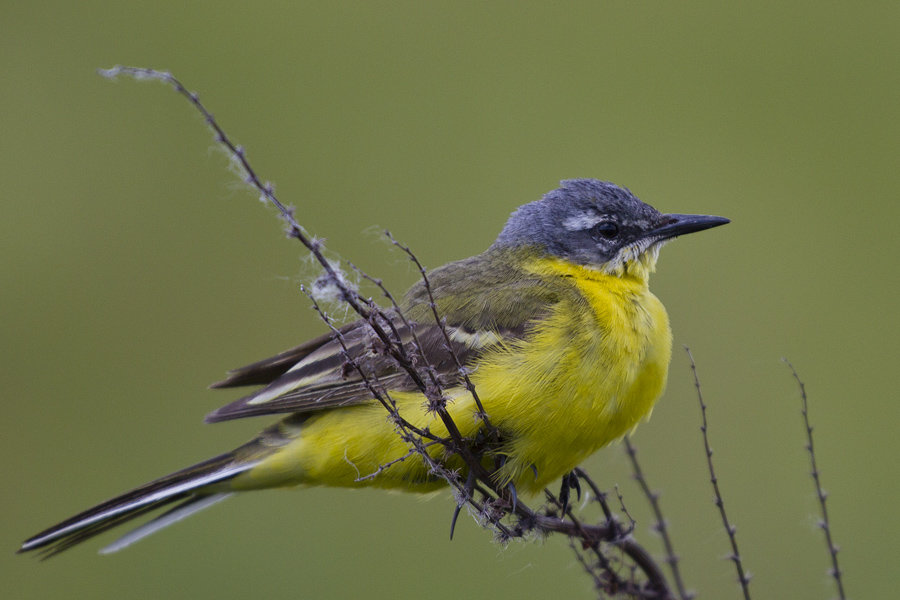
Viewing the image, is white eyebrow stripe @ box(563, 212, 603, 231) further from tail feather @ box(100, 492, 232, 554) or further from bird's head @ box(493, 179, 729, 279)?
tail feather @ box(100, 492, 232, 554)

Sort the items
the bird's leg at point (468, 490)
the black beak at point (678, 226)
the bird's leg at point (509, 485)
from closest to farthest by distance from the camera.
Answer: the bird's leg at point (468, 490)
the bird's leg at point (509, 485)
the black beak at point (678, 226)

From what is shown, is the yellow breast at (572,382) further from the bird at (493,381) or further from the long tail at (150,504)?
the long tail at (150,504)

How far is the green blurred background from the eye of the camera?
7.67 m

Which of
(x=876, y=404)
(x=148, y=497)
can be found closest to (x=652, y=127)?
(x=876, y=404)

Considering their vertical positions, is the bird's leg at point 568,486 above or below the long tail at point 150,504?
below

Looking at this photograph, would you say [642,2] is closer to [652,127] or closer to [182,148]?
[652,127]

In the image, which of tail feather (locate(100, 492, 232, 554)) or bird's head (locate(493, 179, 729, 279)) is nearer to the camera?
tail feather (locate(100, 492, 232, 554))

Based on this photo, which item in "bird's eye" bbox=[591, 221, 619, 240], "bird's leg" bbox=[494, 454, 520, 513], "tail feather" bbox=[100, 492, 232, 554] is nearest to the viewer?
"bird's leg" bbox=[494, 454, 520, 513]

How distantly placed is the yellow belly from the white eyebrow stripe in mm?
460

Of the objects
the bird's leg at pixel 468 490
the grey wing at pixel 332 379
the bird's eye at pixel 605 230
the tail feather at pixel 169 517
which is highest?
the bird's eye at pixel 605 230

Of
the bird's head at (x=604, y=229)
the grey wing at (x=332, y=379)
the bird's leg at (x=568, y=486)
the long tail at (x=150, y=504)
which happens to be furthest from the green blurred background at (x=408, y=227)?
→ the long tail at (x=150, y=504)

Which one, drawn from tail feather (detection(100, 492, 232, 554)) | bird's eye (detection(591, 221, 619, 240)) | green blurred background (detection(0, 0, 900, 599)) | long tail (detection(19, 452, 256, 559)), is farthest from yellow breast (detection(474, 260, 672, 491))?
green blurred background (detection(0, 0, 900, 599))

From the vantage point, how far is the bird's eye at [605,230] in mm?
5406

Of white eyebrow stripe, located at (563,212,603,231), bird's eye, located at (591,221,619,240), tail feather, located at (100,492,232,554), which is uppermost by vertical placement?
white eyebrow stripe, located at (563,212,603,231)
